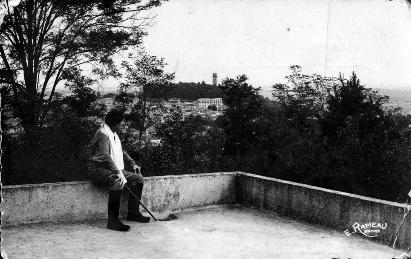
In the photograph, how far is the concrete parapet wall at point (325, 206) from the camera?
171 inches

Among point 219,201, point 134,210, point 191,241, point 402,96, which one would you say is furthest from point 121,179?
point 402,96

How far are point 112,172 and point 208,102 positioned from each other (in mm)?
9686

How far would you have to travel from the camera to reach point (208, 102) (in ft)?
47.2

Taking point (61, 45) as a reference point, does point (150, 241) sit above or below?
below

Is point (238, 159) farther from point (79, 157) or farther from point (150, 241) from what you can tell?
point (150, 241)

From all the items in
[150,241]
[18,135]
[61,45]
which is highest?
[61,45]

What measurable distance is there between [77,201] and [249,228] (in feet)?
6.78

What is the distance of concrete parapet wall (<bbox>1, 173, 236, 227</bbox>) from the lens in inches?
186

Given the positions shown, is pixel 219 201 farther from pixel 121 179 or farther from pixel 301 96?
pixel 301 96

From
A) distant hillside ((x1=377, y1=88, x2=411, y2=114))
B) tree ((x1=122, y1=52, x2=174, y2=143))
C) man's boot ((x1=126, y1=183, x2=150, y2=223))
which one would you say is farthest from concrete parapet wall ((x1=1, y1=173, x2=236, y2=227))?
tree ((x1=122, y1=52, x2=174, y2=143))

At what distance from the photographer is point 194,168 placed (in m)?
10.7

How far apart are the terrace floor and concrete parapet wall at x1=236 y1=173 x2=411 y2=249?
142 mm

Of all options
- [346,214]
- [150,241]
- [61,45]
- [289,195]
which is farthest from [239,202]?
[61,45]

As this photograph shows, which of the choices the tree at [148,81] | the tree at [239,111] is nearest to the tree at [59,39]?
the tree at [148,81]
